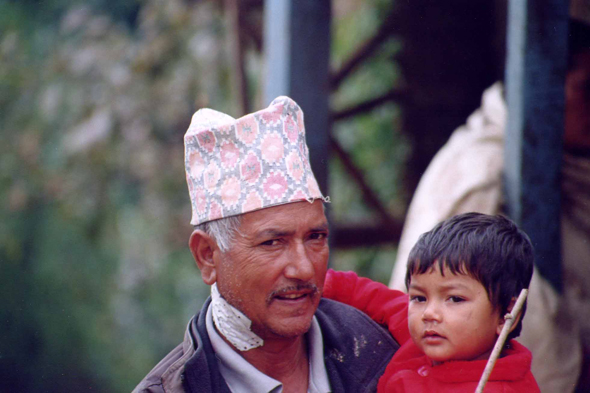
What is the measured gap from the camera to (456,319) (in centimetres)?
196

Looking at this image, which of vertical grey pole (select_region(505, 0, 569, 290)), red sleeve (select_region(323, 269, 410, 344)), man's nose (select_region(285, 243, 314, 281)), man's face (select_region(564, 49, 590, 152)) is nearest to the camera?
man's nose (select_region(285, 243, 314, 281))

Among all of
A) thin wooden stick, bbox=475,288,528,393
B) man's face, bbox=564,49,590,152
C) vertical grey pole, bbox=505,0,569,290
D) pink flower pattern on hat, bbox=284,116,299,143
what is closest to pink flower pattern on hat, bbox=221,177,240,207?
pink flower pattern on hat, bbox=284,116,299,143

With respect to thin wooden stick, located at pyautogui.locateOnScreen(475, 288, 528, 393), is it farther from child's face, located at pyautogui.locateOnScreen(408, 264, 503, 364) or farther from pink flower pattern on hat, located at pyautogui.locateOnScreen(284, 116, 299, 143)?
pink flower pattern on hat, located at pyautogui.locateOnScreen(284, 116, 299, 143)

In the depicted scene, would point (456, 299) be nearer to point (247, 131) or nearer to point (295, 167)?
point (295, 167)

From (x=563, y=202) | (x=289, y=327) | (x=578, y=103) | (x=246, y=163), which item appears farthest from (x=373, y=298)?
(x=578, y=103)

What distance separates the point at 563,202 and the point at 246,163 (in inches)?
73.7

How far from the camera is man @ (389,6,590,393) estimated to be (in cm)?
291

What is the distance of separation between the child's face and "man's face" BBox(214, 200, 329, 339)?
1.12 ft

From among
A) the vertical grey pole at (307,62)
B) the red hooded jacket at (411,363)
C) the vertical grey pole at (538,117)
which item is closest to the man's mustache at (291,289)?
the red hooded jacket at (411,363)

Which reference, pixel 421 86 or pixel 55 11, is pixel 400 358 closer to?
pixel 421 86

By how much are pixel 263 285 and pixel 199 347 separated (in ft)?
0.85

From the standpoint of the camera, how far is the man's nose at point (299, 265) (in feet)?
6.77

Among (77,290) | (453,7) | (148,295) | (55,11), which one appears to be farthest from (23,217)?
(453,7)

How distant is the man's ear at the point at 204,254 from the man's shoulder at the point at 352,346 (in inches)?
16.1
